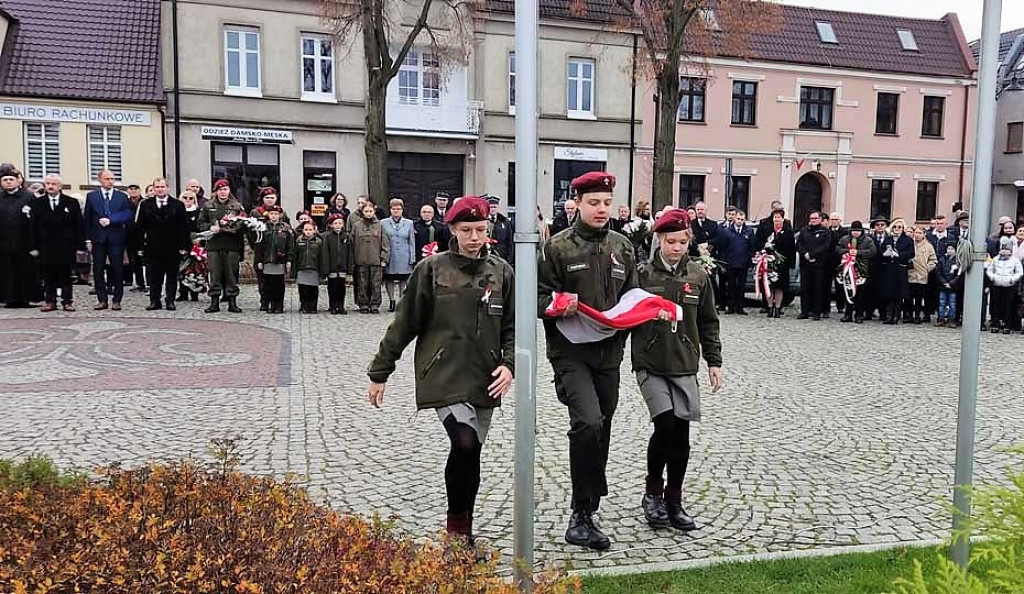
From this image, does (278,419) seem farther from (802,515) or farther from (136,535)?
(136,535)

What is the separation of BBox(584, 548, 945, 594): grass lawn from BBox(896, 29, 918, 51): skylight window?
40.3m

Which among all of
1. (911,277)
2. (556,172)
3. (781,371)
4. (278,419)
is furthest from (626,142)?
(278,419)

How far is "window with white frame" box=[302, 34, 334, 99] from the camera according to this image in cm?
3059

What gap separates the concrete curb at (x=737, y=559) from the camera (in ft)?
15.3

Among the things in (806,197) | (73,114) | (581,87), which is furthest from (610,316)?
(806,197)

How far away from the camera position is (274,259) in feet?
50.5

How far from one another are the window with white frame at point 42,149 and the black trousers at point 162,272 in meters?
15.6

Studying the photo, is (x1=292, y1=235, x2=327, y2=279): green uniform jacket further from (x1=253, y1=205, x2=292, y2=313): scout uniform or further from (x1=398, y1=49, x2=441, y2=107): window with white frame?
(x1=398, y1=49, x2=441, y2=107): window with white frame

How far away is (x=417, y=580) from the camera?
279 centimetres

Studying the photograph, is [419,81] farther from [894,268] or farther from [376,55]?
[894,268]

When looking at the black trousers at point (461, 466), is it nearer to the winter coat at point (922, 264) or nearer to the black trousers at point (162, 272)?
the black trousers at point (162, 272)

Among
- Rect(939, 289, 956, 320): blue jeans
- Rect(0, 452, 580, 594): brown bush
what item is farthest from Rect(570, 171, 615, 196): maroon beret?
Rect(939, 289, 956, 320): blue jeans

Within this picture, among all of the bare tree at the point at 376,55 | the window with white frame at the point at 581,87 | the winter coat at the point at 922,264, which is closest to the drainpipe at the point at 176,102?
the bare tree at the point at 376,55

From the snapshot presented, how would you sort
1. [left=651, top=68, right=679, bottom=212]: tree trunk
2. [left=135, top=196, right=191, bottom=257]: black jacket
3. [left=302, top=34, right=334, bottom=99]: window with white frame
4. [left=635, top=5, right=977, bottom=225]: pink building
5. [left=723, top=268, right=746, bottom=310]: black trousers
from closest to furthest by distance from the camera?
[left=135, top=196, right=191, bottom=257]: black jacket, [left=723, top=268, right=746, bottom=310]: black trousers, [left=651, top=68, right=679, bottom=212]: tree trunk, [left=302, top=34, right=334, bottom=99]: window with white frame, [left=635, top=5, right=977, bottom=225]: pink building
